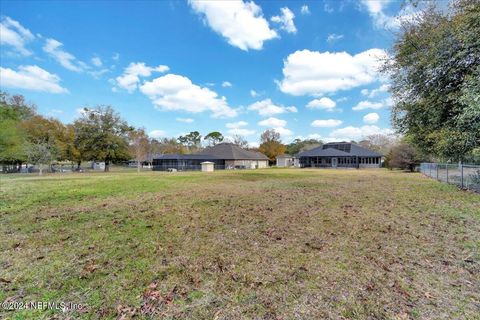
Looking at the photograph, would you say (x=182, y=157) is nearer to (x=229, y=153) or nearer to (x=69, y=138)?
(x=229, y=153)

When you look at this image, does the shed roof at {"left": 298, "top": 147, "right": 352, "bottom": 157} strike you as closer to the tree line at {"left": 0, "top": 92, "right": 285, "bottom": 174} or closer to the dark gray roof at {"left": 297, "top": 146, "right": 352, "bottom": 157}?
the dark gray roof at {"left": 297, "top": 146, "right": 352, "bottom": 157}

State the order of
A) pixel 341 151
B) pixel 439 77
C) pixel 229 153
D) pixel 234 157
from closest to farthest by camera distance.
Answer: pixel 439 77
pixel 234 157
pixel 341 151
pixel 229 153

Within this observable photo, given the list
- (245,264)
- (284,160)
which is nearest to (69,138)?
(284,160)

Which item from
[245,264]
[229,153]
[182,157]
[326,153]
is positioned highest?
[326,153]

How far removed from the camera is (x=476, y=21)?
8.01 metres

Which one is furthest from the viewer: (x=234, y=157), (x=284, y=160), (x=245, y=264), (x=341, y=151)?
(x=284, y=160)

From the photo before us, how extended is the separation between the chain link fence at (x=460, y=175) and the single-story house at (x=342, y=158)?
28.2 m

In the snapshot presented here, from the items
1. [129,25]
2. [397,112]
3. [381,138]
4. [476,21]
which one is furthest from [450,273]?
[381,138]

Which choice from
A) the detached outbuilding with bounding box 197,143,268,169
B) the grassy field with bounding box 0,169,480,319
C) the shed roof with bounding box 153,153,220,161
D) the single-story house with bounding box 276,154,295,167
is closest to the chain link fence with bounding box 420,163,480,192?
the grassy field with bounding box 0,169,480,319

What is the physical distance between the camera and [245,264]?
12.2 feet

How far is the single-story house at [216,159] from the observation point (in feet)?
140

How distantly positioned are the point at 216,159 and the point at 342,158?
24275 mm

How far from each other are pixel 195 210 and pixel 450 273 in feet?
19.5

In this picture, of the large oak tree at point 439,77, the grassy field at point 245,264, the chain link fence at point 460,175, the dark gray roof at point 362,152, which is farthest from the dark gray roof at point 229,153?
the grassy field at point 245,264
